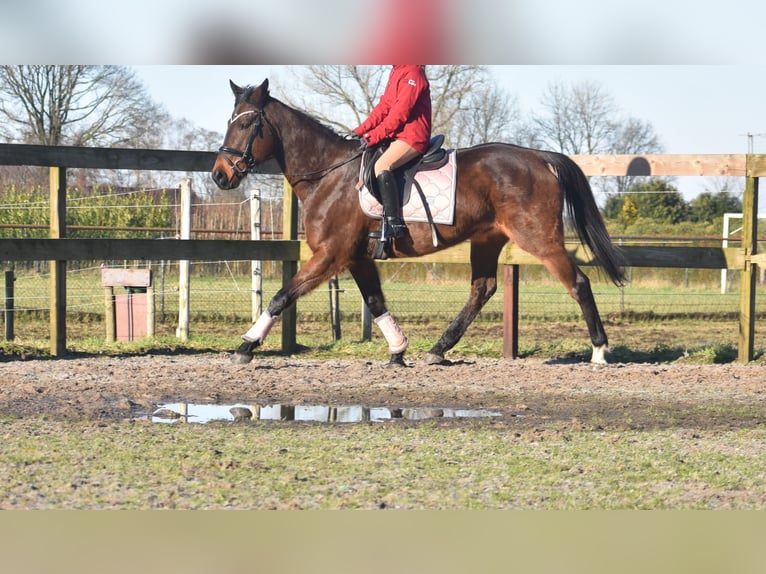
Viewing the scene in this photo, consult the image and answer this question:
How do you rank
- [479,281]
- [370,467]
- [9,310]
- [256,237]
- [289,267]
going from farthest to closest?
[256,237]
[9,310]
[289,267]
[479,281]
[370,467]

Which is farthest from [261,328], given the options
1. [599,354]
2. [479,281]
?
[599,354]

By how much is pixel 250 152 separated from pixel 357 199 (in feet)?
3.15

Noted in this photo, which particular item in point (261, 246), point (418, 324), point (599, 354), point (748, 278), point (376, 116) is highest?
point (376, 116)

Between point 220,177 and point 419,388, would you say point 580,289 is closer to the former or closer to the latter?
point 419,388

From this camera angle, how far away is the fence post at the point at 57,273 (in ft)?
26.6

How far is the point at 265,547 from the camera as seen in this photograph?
6.07 feet

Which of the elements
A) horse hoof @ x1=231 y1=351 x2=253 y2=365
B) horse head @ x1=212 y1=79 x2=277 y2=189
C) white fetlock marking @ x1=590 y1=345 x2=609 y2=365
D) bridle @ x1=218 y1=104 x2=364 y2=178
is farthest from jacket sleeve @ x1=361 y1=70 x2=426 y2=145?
white fetlock marking @ x1=590 y1=345 x2=609 y2=365

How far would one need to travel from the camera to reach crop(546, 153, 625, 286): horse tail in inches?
301

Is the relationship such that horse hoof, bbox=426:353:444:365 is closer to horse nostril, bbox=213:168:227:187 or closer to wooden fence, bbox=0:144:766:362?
wooden fence, bbox=0:144:766:362

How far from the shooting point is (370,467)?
4004mm

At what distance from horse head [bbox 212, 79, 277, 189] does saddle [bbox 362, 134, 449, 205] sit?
2.87 feet

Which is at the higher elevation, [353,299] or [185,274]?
[185,274]

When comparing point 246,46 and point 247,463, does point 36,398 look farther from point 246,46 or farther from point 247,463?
point 246,46

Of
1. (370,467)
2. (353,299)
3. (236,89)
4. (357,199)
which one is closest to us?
(370,467)
